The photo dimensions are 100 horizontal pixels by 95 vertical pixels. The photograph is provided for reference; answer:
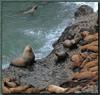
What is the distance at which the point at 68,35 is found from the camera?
112 inches

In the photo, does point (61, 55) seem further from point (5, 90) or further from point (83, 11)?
point (5, 90)

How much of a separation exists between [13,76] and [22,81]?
3.0 inches

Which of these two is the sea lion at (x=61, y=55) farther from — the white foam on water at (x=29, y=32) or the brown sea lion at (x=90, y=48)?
the white foam on water at (x=29, y=32)

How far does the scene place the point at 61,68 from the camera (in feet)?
9.23

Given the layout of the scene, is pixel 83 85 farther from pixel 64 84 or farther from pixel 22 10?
pixel 22 10

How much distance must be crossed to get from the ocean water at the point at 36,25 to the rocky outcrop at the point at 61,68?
45 millimetres

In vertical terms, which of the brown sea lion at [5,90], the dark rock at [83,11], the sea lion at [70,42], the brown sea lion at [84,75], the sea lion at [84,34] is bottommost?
the brown sea lion at [5,90]

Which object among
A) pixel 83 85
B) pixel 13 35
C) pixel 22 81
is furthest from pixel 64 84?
pixel 13 35

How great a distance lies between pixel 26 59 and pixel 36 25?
27 centimetres

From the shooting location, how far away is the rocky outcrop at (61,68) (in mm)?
2770

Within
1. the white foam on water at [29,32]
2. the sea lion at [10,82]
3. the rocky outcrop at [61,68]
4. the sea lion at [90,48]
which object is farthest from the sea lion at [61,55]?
the sea lion at [10,82]

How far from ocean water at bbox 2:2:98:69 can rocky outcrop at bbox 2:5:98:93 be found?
0.15ft

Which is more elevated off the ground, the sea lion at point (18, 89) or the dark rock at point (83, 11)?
the dark rock at point (83, 11)

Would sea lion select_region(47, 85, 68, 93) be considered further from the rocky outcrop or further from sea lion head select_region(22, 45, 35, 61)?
sea lion head select_region(22, 45, 35, 61)
